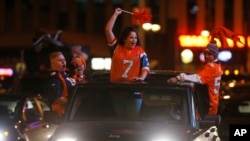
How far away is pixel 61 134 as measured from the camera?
888 centimetres

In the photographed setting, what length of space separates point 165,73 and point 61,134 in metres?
3.21

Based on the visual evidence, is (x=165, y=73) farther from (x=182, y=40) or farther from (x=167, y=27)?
(x=167, y=27)

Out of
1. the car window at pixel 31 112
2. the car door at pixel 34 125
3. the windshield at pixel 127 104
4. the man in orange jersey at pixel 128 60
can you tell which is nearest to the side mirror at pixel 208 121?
the windshield at pixel 127 104

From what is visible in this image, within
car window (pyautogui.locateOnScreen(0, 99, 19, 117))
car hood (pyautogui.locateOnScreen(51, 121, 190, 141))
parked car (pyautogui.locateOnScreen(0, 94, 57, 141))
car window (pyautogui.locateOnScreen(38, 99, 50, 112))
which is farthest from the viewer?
car window (pyautogui.locateOnScreen(38, 99, 50, 112))

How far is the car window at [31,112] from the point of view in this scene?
570 inches

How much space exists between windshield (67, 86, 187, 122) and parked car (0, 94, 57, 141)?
3942 mm

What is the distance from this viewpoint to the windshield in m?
9.49

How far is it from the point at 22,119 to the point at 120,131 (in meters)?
5.57

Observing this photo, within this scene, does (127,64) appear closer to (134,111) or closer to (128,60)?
(128,60)

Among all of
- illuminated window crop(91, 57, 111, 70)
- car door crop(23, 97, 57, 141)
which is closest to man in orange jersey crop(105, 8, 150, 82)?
car door crop(23, 97, 57, 141)

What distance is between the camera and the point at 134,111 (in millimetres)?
9523

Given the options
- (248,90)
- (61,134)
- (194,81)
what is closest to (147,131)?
(61,134)

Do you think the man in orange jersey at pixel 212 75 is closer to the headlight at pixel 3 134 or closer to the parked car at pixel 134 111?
the parked car at pixel 134 111

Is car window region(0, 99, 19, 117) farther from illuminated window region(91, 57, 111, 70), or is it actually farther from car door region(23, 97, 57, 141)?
illuminated window region(91, 57, 111, 70)
